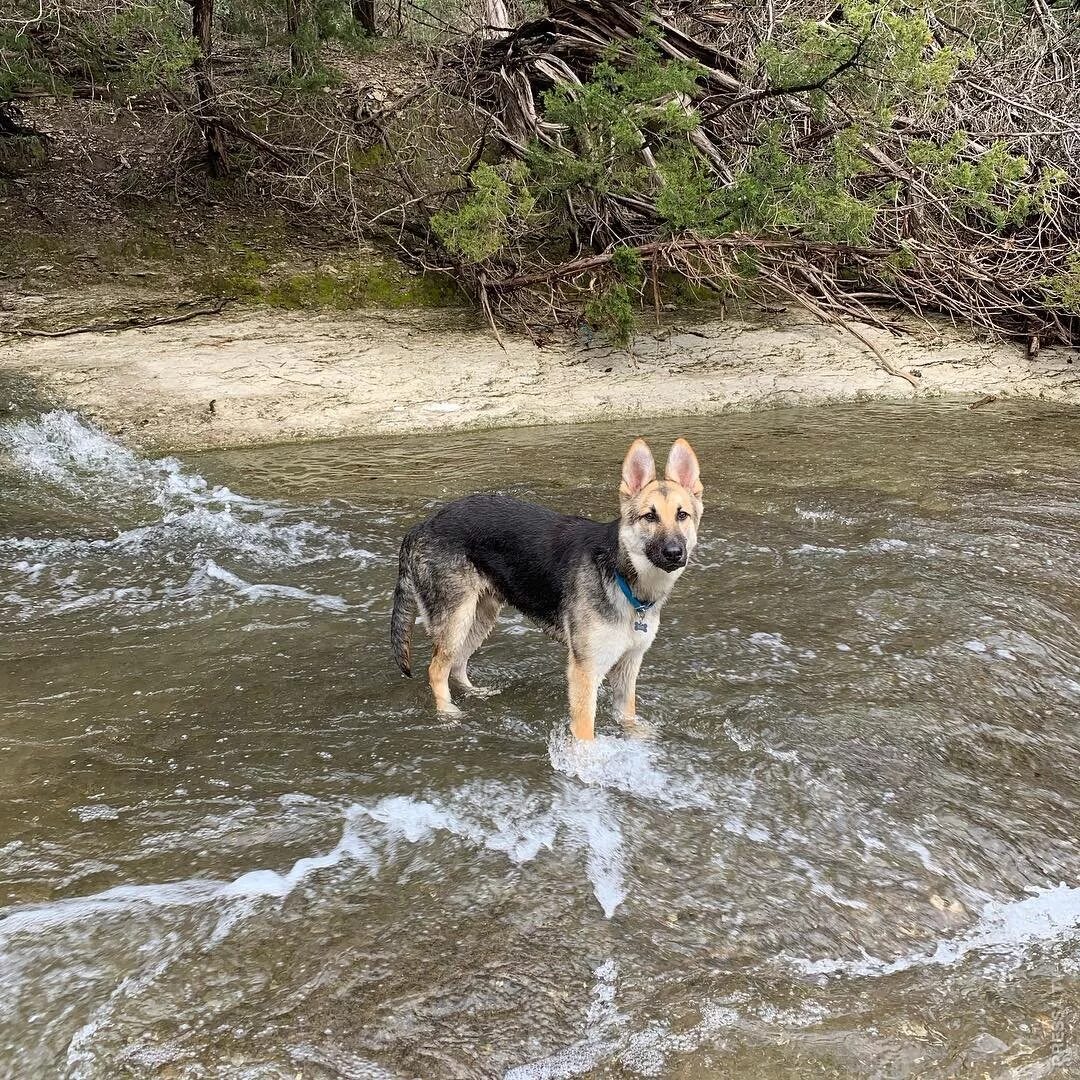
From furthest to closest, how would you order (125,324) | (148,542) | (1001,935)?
(125,324), (148,542), (1001,935)

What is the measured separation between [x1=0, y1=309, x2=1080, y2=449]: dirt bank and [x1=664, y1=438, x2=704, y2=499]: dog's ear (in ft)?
A: 22.2

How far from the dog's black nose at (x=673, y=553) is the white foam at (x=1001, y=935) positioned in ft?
5.48

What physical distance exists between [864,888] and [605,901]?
1.03m

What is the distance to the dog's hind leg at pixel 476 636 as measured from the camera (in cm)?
532

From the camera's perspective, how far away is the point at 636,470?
182 inches

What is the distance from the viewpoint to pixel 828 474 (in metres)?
9.11

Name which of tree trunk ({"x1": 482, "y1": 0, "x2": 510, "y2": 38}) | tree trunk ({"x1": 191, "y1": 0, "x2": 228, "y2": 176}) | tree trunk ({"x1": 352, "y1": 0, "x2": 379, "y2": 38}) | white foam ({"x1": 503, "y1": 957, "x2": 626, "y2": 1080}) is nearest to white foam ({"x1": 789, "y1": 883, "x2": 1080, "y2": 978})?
white foam ({"x1": 503, "y1": 957, "x2": 626, "y2": 1080})

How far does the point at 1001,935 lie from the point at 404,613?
3234 mm

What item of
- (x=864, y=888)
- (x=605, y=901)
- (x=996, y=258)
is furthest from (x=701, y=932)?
(x=996, y=258)

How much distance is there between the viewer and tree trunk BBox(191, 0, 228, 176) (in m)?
12.6

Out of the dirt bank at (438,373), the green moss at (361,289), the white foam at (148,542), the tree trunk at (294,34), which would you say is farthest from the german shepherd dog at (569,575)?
the tree trunk at (294,34)

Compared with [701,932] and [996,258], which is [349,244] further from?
[701,932]

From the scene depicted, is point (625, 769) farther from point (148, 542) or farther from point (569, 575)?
point (148, 542)

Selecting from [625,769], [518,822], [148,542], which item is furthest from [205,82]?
[518,822]
